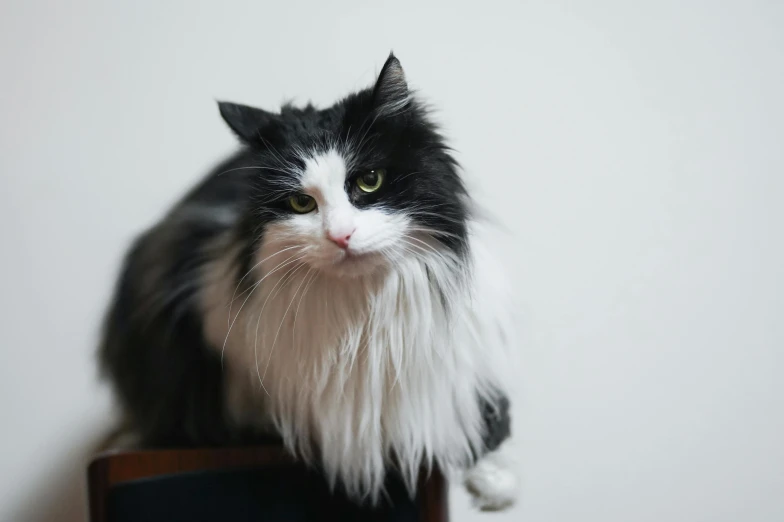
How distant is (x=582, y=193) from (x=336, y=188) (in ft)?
2.39

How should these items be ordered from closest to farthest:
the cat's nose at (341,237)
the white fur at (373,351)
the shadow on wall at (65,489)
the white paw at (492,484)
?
the cat's nose at (341,237), the white fur at (373,351), the white paw at (492,484), the shadow on wall at (65,489)

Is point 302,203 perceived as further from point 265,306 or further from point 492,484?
point 492,484

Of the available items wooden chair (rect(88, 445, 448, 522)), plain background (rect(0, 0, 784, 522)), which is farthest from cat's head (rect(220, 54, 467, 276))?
plain background (rect(0, 0, 784, 522))

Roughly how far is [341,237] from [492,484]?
49 cm

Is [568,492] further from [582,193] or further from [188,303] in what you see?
A: [188,303]

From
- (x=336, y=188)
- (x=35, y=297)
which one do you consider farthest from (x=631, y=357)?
(x=35, y=297)

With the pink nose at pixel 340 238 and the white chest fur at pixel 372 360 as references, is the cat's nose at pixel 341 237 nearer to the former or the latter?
the pink nose at pixel 340 238

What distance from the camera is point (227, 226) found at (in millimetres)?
1086

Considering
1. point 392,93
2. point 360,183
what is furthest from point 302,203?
point 392,93

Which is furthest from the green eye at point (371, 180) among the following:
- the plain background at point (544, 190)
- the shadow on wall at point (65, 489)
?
the shadow on wall at point (65, 489)

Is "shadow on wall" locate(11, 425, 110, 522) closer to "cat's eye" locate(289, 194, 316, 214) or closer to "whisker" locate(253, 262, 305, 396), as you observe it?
"whisker" locate(253, 262, 305, 396)

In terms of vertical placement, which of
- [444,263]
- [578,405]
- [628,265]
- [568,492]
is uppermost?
[444,263]

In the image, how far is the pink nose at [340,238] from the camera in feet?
2.61

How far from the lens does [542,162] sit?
4.57 ft
